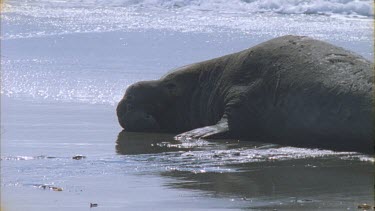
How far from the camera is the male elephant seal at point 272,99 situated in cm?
795

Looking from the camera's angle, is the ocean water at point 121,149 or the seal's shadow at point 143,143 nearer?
the ocean water at point 121,149

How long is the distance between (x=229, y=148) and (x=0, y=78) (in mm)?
5129

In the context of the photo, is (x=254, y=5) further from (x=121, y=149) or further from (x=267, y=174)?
(x=267, y=174)

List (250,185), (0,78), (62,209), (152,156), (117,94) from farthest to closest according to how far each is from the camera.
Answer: (0,78), (117,94), (152,156), (250,185), (62,209)

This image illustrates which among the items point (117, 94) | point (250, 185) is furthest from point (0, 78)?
point (250, 185)

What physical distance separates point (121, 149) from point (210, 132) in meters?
0.90

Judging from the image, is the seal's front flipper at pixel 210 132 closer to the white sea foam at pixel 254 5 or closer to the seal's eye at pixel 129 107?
the seal's eye at pixel 129 107

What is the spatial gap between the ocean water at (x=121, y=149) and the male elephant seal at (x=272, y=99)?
0.25 m

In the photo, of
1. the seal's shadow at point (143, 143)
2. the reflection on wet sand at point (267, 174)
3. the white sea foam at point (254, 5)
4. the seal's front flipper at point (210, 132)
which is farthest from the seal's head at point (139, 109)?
the white sea foam at point (254, 5)

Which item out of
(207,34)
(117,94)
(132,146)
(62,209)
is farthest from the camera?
(207,34)

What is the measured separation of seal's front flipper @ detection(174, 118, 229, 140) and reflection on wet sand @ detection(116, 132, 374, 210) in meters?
0.19

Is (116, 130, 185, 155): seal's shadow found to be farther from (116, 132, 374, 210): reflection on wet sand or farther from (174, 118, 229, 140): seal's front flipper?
(174, 118, 229, 140): seal's front flipper

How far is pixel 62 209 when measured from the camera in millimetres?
5434

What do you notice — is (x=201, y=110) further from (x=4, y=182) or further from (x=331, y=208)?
(x=331, y=208)
